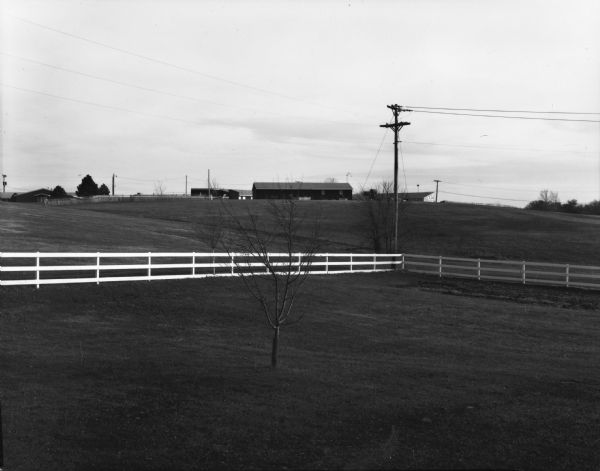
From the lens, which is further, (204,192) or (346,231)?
(204,192)

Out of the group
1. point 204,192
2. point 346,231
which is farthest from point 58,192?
point 346,231

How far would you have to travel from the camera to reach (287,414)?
8086mm

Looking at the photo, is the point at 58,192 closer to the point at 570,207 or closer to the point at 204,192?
the point at 204,192

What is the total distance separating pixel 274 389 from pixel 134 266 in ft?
40.4

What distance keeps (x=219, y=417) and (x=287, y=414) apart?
92 cm

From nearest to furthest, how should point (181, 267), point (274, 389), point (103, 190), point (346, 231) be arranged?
point (274, 389) → point (181, 267) → point (346, 231) → point (103, 190)

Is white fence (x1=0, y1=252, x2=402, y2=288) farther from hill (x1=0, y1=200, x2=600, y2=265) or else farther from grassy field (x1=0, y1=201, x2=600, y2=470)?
hill (x1=0, y1=200, x2=600, y2=265)

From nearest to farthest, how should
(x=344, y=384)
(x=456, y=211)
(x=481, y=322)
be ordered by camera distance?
(x=344, y=384) → (x=481, y=322) → (x=456, y=211)

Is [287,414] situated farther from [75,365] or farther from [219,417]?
[75,365]

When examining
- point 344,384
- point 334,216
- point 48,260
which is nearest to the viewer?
point 344,384

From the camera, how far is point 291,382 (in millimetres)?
9898

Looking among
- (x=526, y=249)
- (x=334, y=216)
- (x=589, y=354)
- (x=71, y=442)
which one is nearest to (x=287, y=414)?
(x=71, y=442)

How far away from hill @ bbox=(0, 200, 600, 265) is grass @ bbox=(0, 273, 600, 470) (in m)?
12.0

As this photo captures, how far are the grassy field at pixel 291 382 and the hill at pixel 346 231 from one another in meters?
10.7
